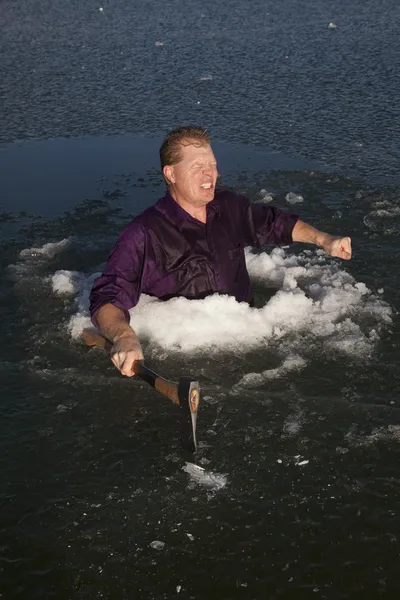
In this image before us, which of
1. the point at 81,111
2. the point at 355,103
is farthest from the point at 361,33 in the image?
the point at 81,111

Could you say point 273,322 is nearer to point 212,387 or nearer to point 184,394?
point 212,387

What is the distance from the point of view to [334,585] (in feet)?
10.6

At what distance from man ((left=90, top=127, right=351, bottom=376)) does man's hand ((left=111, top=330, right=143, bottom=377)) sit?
0.64 feet

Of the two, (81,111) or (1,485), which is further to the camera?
(81,111)

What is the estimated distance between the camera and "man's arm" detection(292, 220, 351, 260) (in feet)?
15.6

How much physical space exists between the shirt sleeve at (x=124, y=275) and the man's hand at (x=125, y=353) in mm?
398

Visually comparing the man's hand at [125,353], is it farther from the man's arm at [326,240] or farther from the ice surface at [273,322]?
Answer: the man's arm at [326,240]

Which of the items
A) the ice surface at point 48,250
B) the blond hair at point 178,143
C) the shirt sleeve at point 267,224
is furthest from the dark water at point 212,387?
the blond hair at point 178,143

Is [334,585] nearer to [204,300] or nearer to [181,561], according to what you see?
[181,561]

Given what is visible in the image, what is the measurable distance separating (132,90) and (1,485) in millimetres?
6748

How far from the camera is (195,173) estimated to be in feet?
15.0

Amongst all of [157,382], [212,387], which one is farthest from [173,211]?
[157,382]

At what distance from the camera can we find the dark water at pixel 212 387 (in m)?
3.38

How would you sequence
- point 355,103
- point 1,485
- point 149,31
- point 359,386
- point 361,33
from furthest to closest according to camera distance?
1. point 149,31
2. point 361,33
3. point 355,103
4. point 359,386
5. point 1,485
